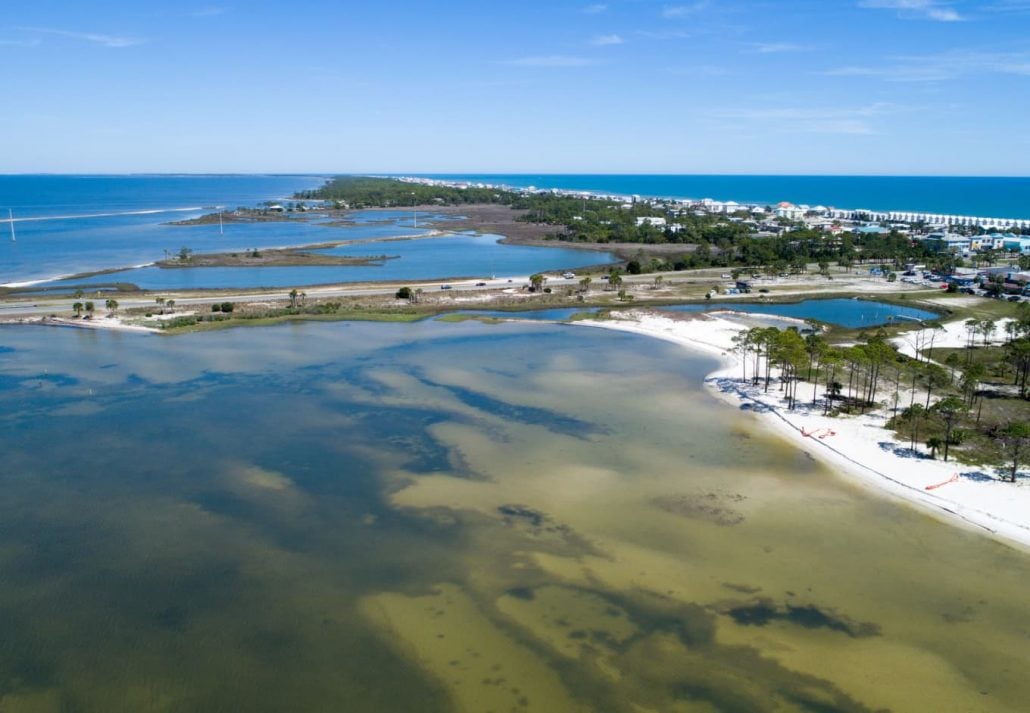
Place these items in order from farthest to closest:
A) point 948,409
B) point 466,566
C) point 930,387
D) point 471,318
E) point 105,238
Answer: point 105,238 → point 471,318 → point 930,387 → point 948,409 → point 466,566

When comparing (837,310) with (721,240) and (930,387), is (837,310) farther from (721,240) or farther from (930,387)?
(721,240)

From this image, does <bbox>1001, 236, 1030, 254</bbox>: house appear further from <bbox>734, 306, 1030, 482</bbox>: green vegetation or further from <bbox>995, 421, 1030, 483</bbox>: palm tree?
<bbox>995, 421, 1030, 483</bbox>: palm tree

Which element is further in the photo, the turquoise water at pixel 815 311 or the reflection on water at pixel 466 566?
the turquoise water at pixel 815 311

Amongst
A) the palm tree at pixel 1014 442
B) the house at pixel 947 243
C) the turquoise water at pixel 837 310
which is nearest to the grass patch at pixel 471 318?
the turquoise water at pixel 837 310

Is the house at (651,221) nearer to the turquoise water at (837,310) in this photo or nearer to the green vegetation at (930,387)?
the turquoise water at (837,310)

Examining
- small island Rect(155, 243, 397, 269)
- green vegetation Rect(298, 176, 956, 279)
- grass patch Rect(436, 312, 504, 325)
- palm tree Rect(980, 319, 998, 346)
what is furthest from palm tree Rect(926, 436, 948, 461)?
small island Rect(155, 243, 397, 269)

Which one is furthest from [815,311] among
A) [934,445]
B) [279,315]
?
[279,315]

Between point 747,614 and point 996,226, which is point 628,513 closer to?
point 747,614
